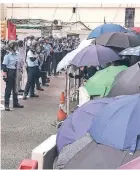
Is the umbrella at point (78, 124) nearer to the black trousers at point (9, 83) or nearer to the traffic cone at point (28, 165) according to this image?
Result: the traffic cone at point (28, 165)

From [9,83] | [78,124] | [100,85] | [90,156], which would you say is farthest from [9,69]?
[90,156]

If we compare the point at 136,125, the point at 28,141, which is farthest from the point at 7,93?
the point at 136,125

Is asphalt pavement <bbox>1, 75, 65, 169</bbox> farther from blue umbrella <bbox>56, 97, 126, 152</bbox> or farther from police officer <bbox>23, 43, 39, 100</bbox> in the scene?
blue umbrella <bbox>56, 97, 126, 152</bbox>

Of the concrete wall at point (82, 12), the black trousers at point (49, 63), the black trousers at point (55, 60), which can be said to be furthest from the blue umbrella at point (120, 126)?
the concrete wall at point (82, 12)

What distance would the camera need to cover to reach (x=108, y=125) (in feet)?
15.8

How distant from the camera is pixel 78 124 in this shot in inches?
222

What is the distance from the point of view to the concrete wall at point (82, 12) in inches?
1540

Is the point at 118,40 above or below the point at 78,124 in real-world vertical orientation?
above

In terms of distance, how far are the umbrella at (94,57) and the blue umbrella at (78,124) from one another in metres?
4.19

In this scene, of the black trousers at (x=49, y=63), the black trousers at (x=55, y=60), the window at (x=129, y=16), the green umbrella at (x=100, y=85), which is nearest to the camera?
the green umbrella at (x=100, y=85)

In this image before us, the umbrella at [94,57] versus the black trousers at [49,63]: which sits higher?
the umbrella at [94,57]

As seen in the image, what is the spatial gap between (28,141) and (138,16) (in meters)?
33.2

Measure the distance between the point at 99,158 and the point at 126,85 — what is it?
333 cm

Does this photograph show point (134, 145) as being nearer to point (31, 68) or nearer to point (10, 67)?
point (10, 67)
